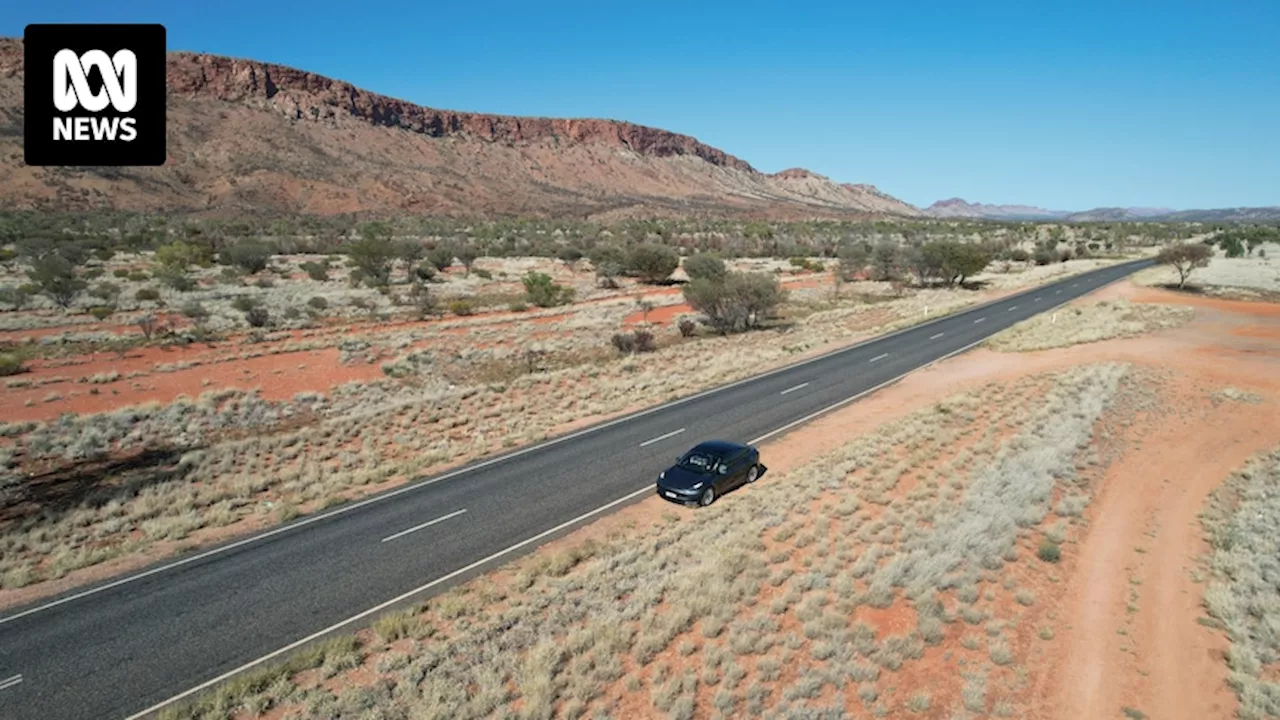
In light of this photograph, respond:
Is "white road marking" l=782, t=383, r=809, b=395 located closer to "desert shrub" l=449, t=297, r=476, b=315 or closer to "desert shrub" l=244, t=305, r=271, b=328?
"desert shrub" l=449, t=297, r=476, b=315

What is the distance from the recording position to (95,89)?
37.5 feet

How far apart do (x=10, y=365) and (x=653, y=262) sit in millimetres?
50096

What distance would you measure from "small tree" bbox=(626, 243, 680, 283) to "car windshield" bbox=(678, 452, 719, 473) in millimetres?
50176

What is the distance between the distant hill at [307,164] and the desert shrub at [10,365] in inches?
3568

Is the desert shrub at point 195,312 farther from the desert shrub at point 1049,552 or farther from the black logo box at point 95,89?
the desert shrub at point 1049,552

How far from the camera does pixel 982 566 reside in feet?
40.8

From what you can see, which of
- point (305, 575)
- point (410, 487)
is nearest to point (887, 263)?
point (410, 487)

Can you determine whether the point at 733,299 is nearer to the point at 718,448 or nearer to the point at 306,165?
the point at 718,448

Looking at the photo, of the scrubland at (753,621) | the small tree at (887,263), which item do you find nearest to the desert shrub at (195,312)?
the scrubland at (753,621)

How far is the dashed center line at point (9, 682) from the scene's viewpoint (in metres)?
9.82

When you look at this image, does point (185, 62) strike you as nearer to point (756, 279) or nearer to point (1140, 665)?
point (756, 279)

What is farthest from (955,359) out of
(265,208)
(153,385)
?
(265,208)

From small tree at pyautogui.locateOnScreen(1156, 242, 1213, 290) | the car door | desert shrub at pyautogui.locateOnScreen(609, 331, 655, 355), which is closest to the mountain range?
desert shrub at pyautogui.locateOnScreen(609, 331, 655, 355)

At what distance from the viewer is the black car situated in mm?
16219
